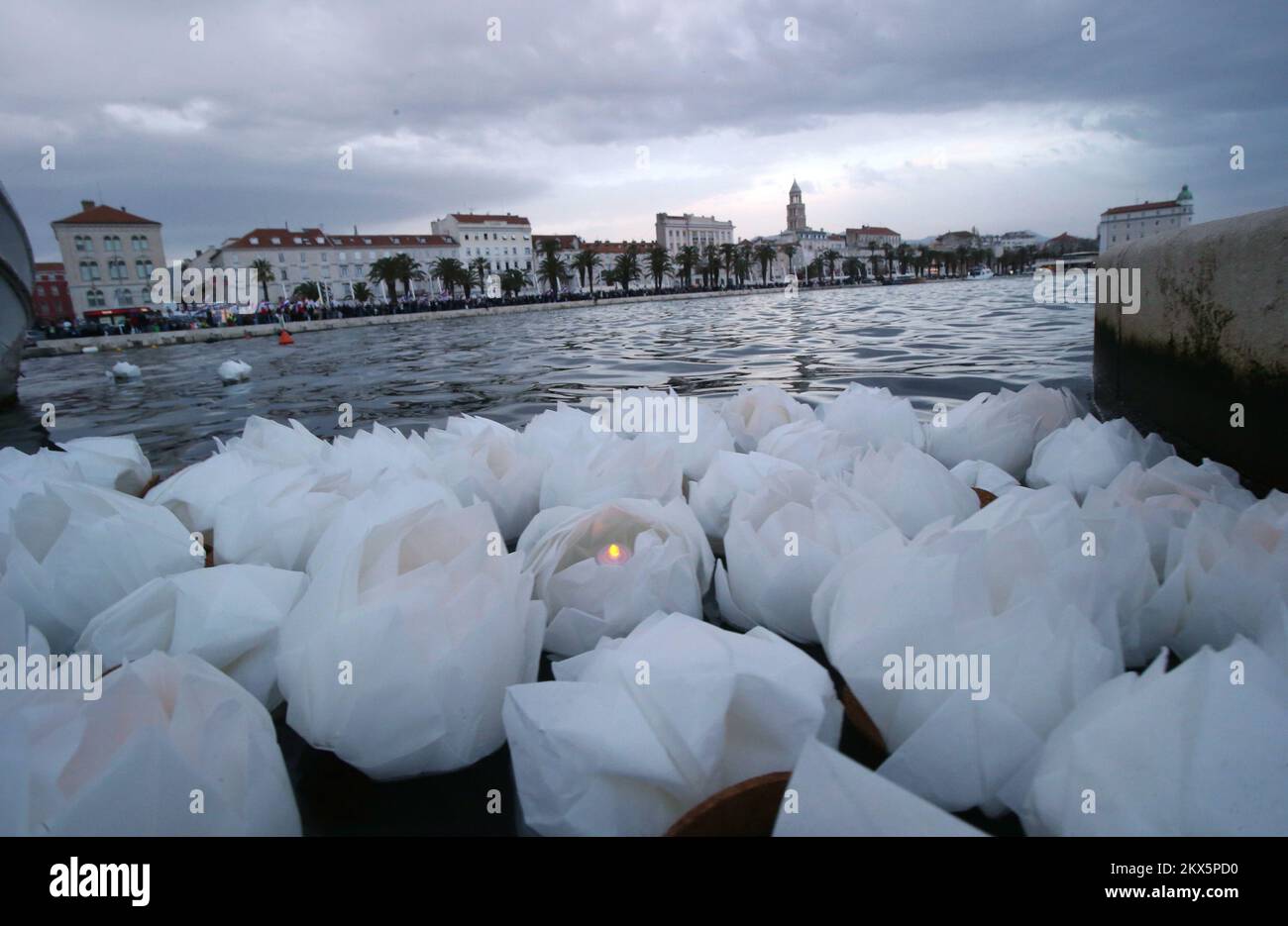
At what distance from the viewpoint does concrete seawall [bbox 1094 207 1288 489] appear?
210cm

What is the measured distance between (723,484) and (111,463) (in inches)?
108

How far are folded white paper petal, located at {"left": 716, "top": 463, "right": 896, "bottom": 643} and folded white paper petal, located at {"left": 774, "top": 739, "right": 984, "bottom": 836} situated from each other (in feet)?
2.11

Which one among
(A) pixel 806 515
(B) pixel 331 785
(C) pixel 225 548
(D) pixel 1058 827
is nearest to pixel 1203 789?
(D) pixel 1058 827

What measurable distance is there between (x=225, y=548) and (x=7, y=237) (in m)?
13.9

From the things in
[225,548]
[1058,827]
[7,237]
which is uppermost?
[7,237]

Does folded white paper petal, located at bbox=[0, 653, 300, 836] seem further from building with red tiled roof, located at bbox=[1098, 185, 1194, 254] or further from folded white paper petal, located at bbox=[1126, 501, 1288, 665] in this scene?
building with red tiled roof, located at bbox=[1098, 185, 1194, 254]

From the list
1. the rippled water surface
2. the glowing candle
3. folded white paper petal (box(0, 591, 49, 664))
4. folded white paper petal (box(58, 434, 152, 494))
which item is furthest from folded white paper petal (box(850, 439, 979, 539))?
the rippled water surface

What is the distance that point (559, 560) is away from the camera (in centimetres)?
147

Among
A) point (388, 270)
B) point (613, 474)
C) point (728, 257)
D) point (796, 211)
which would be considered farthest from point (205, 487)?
point (796, 211)

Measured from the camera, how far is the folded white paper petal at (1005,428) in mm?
2664

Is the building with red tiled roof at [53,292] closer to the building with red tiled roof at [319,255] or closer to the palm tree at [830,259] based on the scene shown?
the building with red tiled roof at [319,255]

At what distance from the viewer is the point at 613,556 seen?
4.78ft

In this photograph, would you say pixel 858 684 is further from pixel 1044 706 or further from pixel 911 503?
pixel 911 503

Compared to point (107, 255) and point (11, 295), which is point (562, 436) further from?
point (107, 255)
